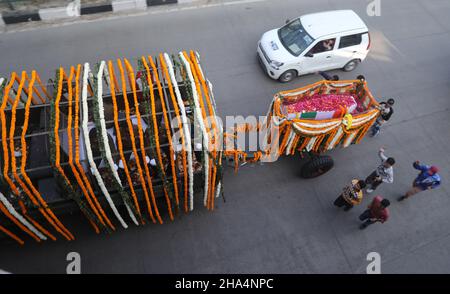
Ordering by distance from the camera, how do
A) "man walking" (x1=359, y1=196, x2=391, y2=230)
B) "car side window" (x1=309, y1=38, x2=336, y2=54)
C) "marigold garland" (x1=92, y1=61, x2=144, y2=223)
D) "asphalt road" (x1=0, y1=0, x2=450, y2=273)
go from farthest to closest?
1. "car side window" (x1=309, y1=38, x2=336, y2=54)
2. "asphalt road" (x1=0, y1=0, x2=450, y2=273)
3. "man walking" (x1=359, y1=196, x2=391, y2=230)
4. "marigold garland" (x1=92, y1=61, x2=144, y2=223)

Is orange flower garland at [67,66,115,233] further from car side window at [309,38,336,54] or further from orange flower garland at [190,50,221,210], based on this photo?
car side window at [309,38,336,54]

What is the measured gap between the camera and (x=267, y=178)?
304 inches

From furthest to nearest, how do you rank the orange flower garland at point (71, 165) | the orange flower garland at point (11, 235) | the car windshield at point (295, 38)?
the car windshield at point (295, 38) → the orange flower garland at point (11, 235) → the orange flower garland at point (71, 165)

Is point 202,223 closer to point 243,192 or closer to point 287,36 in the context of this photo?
point 243,192

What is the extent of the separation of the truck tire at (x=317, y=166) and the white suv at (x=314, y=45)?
322cm

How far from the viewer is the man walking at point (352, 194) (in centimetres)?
654

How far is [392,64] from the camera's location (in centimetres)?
1039

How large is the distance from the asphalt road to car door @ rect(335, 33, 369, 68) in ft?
2.42

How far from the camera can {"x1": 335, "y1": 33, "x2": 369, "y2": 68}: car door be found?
9214 mm

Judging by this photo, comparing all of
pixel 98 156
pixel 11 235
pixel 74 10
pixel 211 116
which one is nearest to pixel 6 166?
pixel 98 156

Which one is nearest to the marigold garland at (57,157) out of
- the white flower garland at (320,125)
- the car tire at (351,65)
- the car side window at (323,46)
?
the white flower garland at (320,125)

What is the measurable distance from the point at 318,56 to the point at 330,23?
1047 millimetres

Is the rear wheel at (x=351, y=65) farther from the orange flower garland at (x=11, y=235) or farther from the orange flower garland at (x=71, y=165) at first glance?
the orange flower garland at (x=11, y=235)

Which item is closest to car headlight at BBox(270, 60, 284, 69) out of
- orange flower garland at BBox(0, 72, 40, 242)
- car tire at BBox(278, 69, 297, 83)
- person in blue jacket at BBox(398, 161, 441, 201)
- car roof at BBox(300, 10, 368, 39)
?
car tire at BBox(278, 69, 297, 83)
